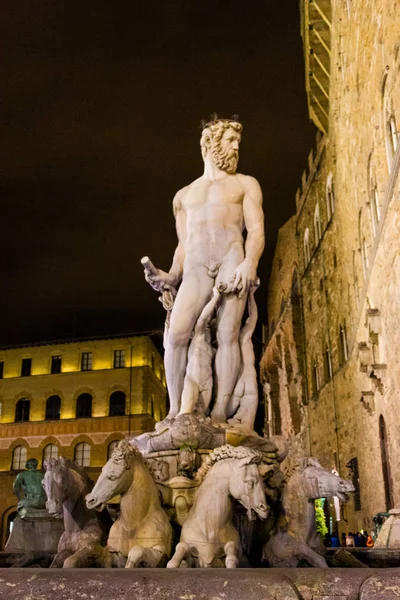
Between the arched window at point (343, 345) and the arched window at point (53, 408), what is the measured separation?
24490 millimetres

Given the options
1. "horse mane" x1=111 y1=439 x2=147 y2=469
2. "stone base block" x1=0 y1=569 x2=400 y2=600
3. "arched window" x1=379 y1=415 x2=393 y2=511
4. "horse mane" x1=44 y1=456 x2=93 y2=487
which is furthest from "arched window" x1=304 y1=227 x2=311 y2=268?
"stone base block" x1=0 y1=569 x2=400 y2=600

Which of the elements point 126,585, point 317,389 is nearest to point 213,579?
point 126,585

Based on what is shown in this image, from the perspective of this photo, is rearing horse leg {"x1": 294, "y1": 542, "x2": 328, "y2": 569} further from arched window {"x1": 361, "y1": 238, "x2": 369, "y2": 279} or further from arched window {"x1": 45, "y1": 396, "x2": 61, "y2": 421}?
arched window {"x1": 45, "y1": 396, "x2": 61, "y2": 421}

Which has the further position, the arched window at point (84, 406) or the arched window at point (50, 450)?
the arched window at point (84, 406)

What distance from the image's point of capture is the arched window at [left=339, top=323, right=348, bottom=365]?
2116 cm

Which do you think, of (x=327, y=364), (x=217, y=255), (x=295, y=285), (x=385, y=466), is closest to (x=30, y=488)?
(x=217, y=255)

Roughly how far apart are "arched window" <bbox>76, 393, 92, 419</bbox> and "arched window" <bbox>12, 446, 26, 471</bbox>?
4058 millimetres

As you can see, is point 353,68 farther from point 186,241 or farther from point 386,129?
point 186,241

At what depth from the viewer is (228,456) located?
4492 millimetres

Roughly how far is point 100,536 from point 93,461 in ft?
116

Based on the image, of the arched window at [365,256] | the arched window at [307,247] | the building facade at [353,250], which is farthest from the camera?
the arched window at [307,247]

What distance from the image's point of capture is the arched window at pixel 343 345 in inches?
833

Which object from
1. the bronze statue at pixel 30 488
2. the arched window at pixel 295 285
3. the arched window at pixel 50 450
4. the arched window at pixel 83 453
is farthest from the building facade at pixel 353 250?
the arched window at pixel 50 450

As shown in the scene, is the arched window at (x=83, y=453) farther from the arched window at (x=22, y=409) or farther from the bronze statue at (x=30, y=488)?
the bronze statue at (x=30, y=488)
